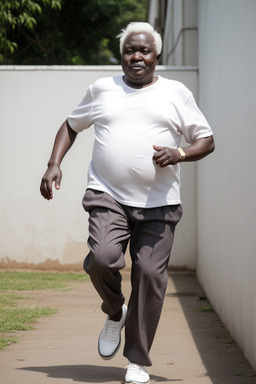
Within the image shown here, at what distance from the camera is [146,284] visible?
4.45m

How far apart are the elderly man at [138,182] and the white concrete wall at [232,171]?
790 mm

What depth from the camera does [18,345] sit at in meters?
5.85

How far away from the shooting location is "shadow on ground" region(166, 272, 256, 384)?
16.0 feet

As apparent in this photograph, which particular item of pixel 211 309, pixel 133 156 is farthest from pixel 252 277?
pixel 211 309

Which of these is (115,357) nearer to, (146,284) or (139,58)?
(146,284)

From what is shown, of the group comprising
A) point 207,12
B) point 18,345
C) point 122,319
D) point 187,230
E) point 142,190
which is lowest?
point 187,230

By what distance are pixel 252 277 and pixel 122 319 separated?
0.99 metres

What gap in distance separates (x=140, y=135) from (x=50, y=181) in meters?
0.59

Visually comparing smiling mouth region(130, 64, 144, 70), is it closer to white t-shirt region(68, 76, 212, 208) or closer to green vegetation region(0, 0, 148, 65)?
white t-shirt region(68, 76, 212, 208)

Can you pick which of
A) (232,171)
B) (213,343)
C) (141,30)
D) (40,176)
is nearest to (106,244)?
(141,30)

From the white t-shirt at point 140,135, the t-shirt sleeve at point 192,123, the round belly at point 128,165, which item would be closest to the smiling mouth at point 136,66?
the white t-shirt at point 140,135

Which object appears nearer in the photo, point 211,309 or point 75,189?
point 211,309

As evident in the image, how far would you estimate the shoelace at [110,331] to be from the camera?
459cm

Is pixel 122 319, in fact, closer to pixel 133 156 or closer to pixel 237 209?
pixel 133 156
